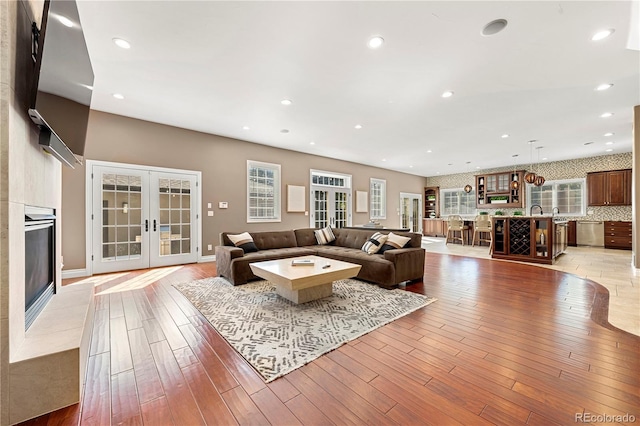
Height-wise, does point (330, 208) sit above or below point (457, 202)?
below

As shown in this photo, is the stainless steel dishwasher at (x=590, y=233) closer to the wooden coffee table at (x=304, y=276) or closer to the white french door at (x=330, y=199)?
the white french door at (x=330, y=199)

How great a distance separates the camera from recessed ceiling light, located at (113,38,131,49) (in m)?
2.71

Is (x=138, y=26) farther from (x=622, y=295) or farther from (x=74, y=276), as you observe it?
(x=622, y=295)

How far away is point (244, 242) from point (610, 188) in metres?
11.2

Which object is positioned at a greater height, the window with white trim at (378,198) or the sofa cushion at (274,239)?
the window with white trim at (378,198)

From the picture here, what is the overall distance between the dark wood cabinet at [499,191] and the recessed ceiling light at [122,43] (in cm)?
1135

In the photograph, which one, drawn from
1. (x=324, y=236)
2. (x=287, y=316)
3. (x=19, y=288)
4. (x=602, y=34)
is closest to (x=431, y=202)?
(x=324, y=236)

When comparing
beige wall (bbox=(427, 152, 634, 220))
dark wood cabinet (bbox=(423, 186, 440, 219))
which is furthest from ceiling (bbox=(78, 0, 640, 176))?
dark wood cabinet (bbox=(423, 186, 440, 219))

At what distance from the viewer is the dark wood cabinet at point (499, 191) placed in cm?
958

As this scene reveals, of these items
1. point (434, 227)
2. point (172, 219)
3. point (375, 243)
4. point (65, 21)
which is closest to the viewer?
point (65, 21)

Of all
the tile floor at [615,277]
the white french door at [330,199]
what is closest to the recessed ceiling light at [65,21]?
the tile floor at [615,277]

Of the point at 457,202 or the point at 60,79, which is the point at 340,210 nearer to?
the point at 457,202

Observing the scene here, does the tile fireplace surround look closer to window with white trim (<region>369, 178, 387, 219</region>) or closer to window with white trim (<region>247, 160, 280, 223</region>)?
window with white trim (<region>247, 160, 280, 223</region>)

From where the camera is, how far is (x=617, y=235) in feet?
25.4
